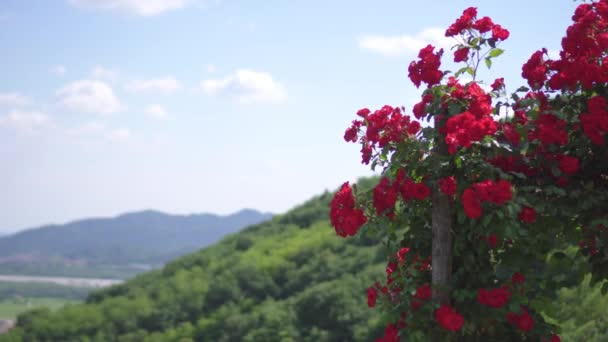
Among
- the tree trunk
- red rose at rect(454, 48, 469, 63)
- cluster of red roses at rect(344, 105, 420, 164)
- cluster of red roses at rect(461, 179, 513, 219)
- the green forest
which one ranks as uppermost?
red rose at rect(454, 48, 469, 63)

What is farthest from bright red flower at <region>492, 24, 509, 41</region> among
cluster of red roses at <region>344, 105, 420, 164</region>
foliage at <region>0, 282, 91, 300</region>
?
foliage at <region>0, 282, 91, 300</region>

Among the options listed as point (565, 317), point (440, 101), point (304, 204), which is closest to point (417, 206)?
point (440, 101)

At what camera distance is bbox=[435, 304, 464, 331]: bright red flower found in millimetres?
3752

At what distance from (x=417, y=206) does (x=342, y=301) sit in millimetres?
19516

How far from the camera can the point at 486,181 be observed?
3.67 meters

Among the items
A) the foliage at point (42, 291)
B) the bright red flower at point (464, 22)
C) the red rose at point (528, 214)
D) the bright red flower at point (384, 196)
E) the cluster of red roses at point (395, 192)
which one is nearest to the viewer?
the red rose at point (528, 214)

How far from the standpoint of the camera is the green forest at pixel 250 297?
78.1ft

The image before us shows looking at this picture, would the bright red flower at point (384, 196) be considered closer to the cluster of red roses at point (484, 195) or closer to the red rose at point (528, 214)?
the cluster of red roses at point (484, 195)

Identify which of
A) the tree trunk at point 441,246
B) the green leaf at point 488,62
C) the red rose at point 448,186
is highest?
the green leaf at point 488,62

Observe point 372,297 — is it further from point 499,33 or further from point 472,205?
point 499,33

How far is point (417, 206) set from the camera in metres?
4.13

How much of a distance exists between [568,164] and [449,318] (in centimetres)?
102

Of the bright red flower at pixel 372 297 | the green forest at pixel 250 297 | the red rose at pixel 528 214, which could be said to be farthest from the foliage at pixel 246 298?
the red rose at pixel 528 214

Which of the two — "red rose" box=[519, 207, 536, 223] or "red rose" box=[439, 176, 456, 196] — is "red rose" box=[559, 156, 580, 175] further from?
"red rose" box=[439, 176, 456, 196]
